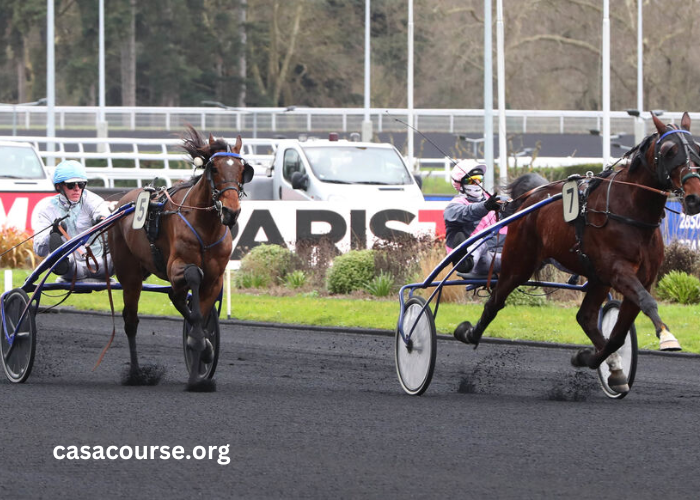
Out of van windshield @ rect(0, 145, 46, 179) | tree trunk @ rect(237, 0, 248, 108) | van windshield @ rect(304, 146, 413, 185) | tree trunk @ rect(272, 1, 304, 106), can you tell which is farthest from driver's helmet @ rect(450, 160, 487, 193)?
tree trunk @ rect(272, 1, 304, 106)

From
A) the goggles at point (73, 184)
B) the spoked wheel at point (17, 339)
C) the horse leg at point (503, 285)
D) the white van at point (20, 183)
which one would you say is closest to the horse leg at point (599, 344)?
the horse leg at point (503, 285)

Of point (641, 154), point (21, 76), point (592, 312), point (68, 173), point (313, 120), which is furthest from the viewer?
point (21, 76)

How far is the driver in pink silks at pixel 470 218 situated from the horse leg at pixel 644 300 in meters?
1.33

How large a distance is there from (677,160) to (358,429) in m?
2.37

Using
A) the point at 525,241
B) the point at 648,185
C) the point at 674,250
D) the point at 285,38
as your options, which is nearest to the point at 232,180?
the point at 525,241

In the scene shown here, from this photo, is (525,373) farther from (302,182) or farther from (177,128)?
(177,128)

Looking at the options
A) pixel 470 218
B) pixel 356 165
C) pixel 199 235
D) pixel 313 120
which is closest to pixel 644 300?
pixel 470 218

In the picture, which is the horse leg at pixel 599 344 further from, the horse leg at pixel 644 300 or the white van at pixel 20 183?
the white van at pixel 20 183

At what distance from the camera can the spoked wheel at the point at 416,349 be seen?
847 cm

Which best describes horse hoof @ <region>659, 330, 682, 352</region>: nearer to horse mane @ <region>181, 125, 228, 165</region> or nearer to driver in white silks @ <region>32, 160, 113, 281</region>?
horse mane @ <region>181, 125, 228, 165</region>

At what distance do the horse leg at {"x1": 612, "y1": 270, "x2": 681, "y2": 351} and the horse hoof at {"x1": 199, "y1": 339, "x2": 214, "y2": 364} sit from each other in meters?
2.57

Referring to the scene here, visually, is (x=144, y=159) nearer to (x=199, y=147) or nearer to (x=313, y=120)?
(x=313, y=120)

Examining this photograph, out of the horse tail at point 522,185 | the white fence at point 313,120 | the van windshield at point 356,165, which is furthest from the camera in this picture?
the white fence at point 313,120

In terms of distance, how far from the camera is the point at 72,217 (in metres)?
10.0
